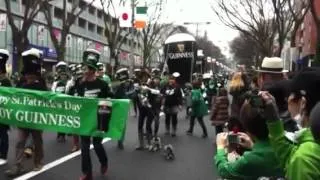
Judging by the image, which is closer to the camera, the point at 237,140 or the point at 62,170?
the point at 237,140

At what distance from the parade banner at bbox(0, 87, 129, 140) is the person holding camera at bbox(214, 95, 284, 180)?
197 inches

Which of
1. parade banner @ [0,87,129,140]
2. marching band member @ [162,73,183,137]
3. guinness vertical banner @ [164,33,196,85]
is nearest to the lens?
parade banner @ [0,87,129,140]

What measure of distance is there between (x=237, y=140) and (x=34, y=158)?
6449 millimetres

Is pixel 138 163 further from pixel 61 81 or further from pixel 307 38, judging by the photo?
pixel 307 38

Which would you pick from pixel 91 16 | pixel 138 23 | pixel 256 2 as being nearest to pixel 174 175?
pixel 138 23

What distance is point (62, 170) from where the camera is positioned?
33.0 feet

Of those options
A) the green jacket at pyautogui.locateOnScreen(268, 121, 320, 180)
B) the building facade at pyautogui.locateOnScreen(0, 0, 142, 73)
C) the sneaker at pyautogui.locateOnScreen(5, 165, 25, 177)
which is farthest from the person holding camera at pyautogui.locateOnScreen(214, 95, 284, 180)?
the building facade at pyautogui.locateOnScreen(0, 0, 142, 73)

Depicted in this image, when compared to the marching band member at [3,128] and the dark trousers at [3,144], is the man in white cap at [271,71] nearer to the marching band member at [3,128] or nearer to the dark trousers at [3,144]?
the marching band member at [3,128]

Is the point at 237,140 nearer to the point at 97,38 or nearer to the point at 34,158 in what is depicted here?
the point at 34,158

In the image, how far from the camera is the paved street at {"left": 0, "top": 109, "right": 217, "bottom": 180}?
979cm

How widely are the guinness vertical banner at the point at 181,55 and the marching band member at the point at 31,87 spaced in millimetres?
21142

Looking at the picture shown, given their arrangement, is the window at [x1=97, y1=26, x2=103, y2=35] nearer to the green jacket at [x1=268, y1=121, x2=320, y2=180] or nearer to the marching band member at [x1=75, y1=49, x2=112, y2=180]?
the marching band member at [x1=75, y1=49, x2=112, y2=180]

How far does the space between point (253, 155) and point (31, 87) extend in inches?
261

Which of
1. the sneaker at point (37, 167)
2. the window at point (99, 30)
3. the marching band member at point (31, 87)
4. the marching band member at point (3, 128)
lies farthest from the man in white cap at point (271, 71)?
the window at point (99, 30)
